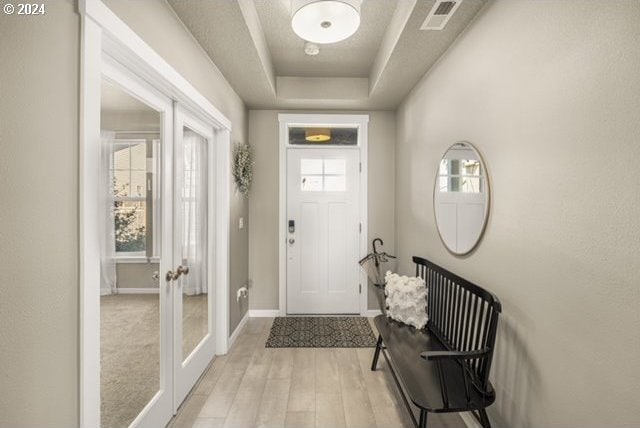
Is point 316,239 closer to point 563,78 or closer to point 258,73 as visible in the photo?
point 258,73

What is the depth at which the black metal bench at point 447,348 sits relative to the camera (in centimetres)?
150

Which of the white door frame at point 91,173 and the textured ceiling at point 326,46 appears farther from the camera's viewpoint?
the textured ceiling at point 326,46

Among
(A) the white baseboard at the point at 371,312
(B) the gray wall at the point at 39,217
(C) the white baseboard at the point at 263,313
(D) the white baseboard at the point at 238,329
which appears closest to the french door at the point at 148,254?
(B) the gray wall at the point at 39,217

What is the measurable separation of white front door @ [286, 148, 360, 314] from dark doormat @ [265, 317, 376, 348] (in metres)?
0.19

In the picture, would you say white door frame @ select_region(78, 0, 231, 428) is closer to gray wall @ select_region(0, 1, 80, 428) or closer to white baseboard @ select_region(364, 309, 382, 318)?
gray wall @ select_region(0, 1, 80, 428)

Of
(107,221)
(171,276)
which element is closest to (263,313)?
(171,276)

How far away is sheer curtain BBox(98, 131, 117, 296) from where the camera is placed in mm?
1416

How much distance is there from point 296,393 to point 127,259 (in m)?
1.50

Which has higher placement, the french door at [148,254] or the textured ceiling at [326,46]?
the textured ceiling at [326,46]

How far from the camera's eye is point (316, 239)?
385 centimetres

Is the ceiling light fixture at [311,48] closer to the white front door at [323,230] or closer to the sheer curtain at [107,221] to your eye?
the white front door at [323,230]

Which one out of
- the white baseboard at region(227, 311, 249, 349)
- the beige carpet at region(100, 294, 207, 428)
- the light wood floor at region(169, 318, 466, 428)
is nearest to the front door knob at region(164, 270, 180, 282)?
the beige carpet at region(100, 294, 207, 428)

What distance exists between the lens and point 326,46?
287 cm

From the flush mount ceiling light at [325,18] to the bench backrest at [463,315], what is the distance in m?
1.67
